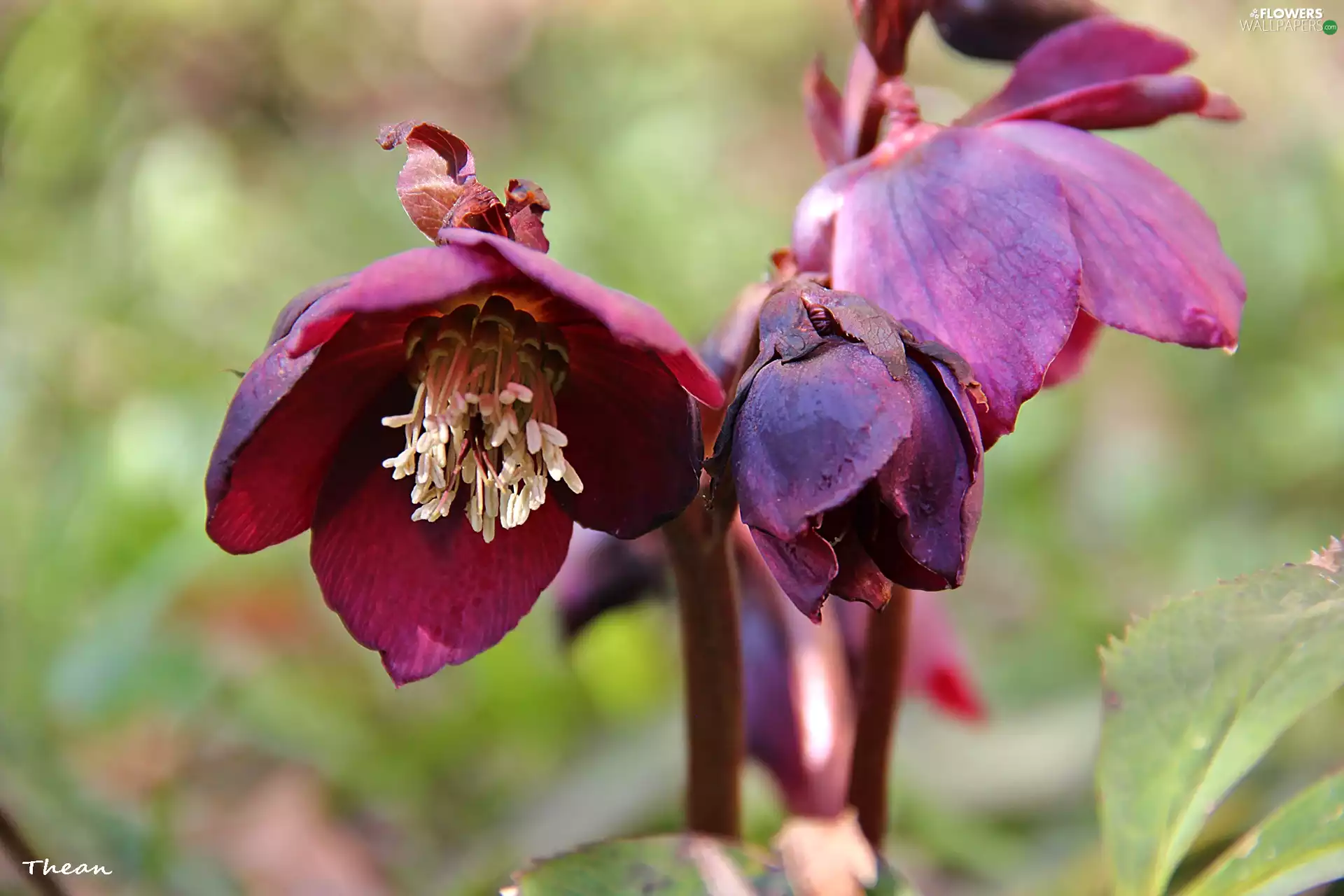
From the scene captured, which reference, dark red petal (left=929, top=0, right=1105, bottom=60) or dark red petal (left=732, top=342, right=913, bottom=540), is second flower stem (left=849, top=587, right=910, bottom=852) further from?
dark red petal (left=929, top=0, right=1105, bottom=60)

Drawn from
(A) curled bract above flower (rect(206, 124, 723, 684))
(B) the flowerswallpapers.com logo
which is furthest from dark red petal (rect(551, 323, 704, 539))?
(B) the flowerswallpapers.com logo

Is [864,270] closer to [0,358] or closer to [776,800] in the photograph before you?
[776,800]

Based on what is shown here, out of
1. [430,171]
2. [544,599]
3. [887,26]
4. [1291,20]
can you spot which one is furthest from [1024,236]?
[1291,20]

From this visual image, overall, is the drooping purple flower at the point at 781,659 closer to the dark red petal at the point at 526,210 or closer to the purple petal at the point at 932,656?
the purple petal at the point at 932,656

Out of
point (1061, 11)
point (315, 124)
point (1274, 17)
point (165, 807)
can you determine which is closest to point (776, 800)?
point (165, 807)

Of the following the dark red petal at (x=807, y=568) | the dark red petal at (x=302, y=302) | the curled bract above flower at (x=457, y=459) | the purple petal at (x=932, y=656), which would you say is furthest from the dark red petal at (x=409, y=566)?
the purple petal at (x=932, y=656)

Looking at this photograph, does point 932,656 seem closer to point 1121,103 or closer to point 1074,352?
point 1074,352
